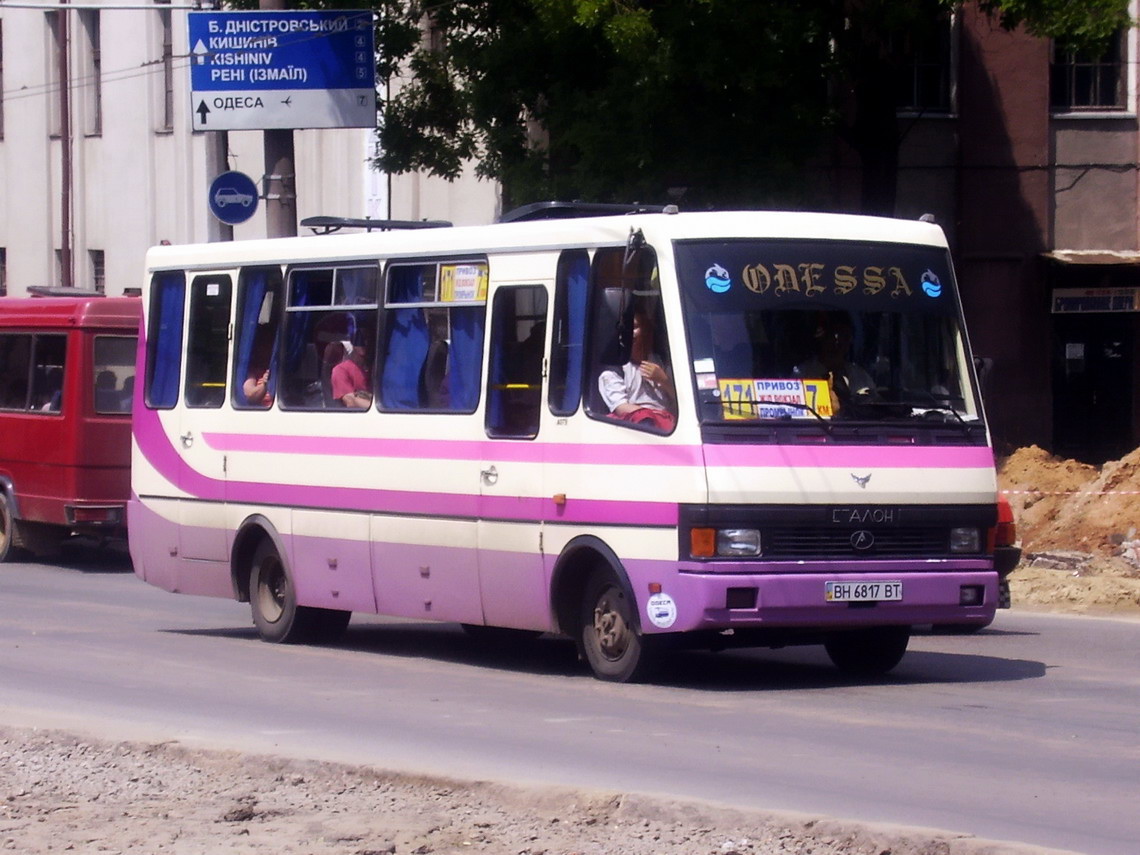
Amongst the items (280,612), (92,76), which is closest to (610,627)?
(280,612)

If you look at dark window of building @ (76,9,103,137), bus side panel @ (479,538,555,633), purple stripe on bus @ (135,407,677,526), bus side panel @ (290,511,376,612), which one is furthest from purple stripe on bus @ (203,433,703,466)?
dark window of building @ (76,9,103,137)

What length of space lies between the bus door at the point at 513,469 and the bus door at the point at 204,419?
9.84 ft

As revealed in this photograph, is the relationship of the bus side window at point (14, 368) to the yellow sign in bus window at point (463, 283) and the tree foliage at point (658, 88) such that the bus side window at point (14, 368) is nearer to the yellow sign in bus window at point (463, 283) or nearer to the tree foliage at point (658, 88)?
the tree foliage at point (658, 88)

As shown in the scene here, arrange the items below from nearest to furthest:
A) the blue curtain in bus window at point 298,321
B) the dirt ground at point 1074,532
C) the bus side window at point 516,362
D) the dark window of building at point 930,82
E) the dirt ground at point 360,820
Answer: the dirt ground at point 360,820 → the bus side window at point 516,362 → the blue curtain in bus window at point 298,321 → the dirt ground at point 1074,532 → the dark window of building at point 930,82

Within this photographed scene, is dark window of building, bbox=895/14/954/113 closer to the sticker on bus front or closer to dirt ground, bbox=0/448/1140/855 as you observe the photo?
the sticker on bus front

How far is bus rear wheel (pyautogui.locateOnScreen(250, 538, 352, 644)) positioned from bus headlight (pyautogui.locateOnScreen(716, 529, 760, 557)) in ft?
13.5

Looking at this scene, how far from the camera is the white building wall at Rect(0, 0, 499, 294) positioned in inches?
1398

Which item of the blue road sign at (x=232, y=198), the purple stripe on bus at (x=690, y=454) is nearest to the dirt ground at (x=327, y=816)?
the purple stripe on bus at (x=690, y=454)

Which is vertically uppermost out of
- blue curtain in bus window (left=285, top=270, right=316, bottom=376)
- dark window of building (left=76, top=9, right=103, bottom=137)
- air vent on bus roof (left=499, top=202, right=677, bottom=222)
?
dark window of building (left=76, top=9, right=103, bottom=137)

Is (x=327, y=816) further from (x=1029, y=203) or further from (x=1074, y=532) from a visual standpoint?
(x=1029, y=203)

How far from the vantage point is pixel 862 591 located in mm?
11250

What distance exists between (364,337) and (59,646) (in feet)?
9.94

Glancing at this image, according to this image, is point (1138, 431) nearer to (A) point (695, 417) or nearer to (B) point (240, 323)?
(B) point (240, 323)

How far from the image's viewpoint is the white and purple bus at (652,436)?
438 inches
